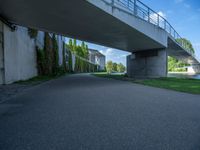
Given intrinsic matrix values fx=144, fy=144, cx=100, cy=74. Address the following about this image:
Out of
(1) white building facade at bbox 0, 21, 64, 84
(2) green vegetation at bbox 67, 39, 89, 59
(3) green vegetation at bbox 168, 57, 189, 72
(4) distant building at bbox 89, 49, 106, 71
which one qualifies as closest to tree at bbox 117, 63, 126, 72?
(4) distant building at bbox 89, 49, 106, 71

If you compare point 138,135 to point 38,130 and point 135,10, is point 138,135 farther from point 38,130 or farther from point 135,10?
point 135,10

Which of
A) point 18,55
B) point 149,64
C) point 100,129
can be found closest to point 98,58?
point 149,64

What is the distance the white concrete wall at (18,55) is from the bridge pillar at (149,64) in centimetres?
1350

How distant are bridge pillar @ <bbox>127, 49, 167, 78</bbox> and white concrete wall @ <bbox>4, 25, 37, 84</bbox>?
531 inches

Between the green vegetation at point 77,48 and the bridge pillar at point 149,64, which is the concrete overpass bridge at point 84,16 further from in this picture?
the green vegetation at point 77,48

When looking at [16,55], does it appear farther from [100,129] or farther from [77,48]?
[77,48]

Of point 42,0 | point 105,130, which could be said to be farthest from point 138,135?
point 42,0

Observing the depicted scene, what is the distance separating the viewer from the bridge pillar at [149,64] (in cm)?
1691

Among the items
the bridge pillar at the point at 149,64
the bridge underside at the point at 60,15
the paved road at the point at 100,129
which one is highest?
the bridge underside at the point at 60,15

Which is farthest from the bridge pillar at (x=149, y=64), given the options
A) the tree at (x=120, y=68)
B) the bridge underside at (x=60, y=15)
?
the tree at (x=120, y=68)

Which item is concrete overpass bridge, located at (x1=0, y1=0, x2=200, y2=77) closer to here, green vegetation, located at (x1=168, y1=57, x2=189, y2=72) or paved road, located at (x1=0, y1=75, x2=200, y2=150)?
paved road, located at (x1=0, y1=75, x2=200, y2=150)

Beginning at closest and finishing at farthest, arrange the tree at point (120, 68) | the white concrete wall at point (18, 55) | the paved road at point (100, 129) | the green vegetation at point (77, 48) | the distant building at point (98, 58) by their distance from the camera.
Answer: the paved road at point (100, 129)
the white concrete wall at point (18, 55)
the green vegetation at point (77, 48)
the tree at point (120, 68)
the distant building at point (98, 58)

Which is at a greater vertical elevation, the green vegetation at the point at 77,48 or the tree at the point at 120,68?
the green vegetation at the point at 77,48

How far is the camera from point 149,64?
18312 millimetres
